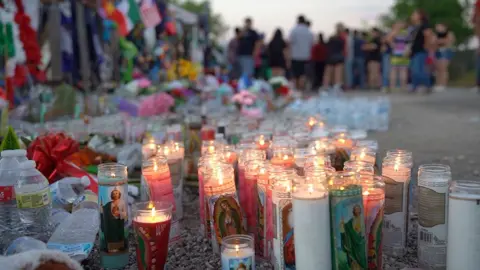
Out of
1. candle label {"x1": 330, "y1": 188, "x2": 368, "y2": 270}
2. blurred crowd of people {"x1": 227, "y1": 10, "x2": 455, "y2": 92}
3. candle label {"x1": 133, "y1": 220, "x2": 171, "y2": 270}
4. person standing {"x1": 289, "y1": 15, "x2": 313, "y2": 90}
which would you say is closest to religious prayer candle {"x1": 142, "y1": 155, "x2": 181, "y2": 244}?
candle label {"x1": 133, "y1": 220, "x2": 171, "y2": 270}

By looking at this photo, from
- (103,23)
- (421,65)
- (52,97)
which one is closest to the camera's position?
(52,97)

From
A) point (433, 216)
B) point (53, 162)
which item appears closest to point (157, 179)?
point (53, 162)

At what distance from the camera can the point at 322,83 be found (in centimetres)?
1433

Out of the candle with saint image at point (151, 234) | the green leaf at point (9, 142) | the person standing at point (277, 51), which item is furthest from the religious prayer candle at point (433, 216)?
the person standing at point (277, 51)

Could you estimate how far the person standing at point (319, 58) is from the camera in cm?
1379

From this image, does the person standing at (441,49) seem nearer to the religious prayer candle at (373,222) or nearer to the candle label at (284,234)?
the religious prayer candle at (373,222)

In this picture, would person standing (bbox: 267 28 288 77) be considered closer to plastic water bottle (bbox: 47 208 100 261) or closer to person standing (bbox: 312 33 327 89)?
person standing (bbox: 312 33 327 89)

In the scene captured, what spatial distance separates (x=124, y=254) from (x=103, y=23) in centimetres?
751

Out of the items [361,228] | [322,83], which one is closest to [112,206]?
[361,228]

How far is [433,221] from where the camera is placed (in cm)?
232

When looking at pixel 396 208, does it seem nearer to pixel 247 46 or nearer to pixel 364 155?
pixel 364 155

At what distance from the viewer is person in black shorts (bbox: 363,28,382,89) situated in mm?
14315

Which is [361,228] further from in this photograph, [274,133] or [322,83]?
[322,83]

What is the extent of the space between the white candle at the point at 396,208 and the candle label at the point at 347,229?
52cm
